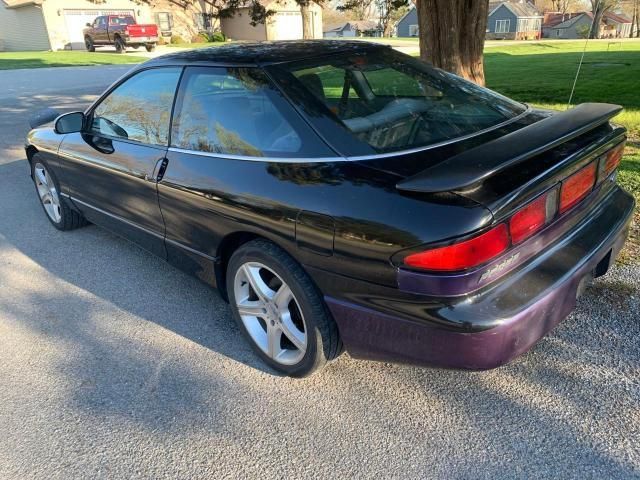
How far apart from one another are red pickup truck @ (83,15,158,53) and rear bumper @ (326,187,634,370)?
104 ft

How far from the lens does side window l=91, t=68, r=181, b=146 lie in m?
3.21

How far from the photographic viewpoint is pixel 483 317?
1967 mm

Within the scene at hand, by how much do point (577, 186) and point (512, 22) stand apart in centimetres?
8065

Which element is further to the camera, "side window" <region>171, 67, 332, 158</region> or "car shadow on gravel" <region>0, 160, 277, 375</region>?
"car shadow on gravel" <region>0, 160, 277, 375</region>

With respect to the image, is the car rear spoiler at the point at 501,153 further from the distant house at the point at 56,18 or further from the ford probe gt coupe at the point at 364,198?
the distant house at the point at 56,18

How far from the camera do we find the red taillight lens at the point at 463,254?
1.91 m

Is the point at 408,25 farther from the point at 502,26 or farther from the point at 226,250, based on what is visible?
the point at 226,250

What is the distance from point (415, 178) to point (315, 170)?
0.50 meters

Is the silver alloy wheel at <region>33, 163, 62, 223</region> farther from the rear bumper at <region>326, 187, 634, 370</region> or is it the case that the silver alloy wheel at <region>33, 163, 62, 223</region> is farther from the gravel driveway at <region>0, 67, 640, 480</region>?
the rear bumper at <region>326, 187, 634, 370</region>

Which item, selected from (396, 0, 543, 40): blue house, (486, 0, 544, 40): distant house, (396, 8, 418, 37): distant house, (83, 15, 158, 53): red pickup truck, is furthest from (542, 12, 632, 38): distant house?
(83, 15, 158, 53): red pickup truck

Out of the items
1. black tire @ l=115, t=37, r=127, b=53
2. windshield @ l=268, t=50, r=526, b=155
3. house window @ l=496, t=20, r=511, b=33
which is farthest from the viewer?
house window @ l=496, t=20, r=511, b=33

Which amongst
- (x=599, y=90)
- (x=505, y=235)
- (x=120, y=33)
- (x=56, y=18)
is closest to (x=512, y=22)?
(x=120, y=33)

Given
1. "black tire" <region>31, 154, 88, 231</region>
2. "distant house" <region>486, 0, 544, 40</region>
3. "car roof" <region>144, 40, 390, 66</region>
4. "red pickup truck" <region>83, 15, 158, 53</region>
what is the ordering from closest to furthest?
"car roof" <region>144, 40, 390, 66</region>
"black tire" <region>31, 154, 88, 231</region>
"red pickup truck" <region>83, 15, 158, 53</region>
"distant house" <region>486, 0, 544, 40</region>

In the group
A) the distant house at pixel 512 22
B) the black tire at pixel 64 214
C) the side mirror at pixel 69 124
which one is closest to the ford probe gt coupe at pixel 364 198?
the side mirror at pixel 69 124
